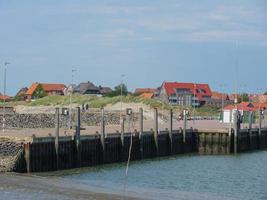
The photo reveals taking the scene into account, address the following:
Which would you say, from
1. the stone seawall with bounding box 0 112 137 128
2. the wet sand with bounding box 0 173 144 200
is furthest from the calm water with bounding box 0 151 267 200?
the stone seawall with bounding box 0 112 137 128

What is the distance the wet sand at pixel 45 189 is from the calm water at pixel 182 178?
1.30 m

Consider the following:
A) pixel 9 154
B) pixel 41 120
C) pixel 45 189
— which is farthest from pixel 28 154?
pixel 41 120

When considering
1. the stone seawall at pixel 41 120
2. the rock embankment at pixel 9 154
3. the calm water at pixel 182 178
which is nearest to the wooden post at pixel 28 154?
the rock embankment at pixel 9 154

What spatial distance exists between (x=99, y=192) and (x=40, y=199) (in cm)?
393

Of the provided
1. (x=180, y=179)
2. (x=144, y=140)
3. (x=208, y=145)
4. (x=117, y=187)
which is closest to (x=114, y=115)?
(x=208, y=145)

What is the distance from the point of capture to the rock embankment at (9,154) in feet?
127

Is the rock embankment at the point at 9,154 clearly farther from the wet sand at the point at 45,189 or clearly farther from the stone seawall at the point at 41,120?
the stone seawall at the point at 41,120

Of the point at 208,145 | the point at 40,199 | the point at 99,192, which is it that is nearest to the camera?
the point at 40,199

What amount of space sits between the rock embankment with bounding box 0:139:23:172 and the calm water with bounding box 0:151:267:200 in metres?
2.22

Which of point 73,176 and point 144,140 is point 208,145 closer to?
point 144,140

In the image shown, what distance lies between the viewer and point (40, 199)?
93.7ft

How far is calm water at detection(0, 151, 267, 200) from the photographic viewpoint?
34.7 metres

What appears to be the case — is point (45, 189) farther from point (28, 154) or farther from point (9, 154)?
point (9, 154)

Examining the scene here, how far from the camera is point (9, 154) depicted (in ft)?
129
